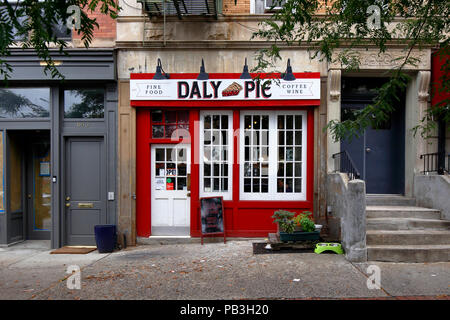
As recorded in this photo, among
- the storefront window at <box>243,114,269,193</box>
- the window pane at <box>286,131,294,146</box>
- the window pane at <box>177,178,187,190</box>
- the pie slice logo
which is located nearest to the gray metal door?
the window pane at <box>177,178,187,190</box>

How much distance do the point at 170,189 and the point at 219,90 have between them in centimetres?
278

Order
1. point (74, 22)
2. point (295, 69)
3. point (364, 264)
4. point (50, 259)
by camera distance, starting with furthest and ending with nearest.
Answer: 1. point (295, 69)
2. point (50, 259)
3. point (364, 264)
4. point (74, 22)

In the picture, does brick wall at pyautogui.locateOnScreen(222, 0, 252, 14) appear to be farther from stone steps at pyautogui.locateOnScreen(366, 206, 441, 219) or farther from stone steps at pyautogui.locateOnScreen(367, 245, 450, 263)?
stone steps at pyautogui.locateOnScreen(367, 245, 450, 263)

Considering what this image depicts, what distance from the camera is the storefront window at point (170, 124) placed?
26.9 feet

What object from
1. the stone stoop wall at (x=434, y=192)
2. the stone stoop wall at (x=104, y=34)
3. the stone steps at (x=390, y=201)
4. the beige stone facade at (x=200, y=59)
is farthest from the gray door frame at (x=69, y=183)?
the stone stoop wall at (x=434, y=192)

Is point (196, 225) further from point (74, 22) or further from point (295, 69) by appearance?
point (74, 22)

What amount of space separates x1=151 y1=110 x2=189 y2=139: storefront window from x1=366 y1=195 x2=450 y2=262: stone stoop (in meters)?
4.79

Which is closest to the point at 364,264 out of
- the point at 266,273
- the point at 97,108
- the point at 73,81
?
the point at 266,273

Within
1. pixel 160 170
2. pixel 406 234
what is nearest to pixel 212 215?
pixel 160 170

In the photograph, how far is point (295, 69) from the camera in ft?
25.9

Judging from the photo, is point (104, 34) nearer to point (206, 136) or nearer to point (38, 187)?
point (206, 136)

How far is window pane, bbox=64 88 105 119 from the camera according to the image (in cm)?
818

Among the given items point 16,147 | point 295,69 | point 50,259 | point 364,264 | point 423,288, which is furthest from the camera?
point 16,147

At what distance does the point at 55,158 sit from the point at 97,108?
1.60m
